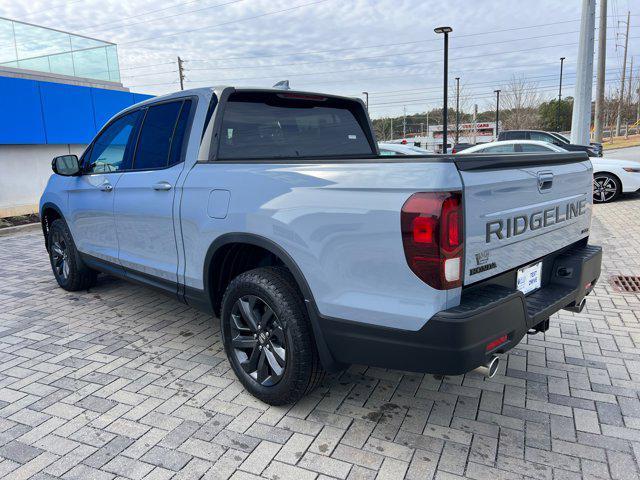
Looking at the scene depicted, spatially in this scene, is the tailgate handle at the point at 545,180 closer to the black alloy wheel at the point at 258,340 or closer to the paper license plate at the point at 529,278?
the paper license plate at the point at 529,278

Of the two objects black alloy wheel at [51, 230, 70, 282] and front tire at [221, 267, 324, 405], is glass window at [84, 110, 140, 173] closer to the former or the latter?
black alloy wheel at [51, 230, 70, 282]

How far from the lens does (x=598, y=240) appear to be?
732 centimetres

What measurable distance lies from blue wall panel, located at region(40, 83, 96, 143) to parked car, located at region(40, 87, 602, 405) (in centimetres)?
1004

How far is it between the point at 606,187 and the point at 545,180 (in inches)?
389

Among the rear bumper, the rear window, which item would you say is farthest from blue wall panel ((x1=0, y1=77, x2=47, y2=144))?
the rear bumper

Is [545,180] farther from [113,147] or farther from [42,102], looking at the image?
[42,102]

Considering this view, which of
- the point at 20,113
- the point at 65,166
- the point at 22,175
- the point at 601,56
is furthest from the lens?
the point at 601,56

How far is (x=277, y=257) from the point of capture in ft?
9.57

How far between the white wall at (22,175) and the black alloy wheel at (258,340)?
10483 mm

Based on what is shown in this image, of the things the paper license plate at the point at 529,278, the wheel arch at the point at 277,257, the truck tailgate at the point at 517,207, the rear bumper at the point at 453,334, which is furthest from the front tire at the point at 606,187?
the wheel arch at the point at 277,257

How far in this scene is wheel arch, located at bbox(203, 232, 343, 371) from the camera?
2590 millimetres

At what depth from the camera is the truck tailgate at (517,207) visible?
221cm

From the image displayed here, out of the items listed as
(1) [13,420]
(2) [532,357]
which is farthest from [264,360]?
(2) [532,357]

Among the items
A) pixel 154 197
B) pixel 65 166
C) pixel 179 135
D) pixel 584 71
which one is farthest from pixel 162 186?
pixel 584 71
